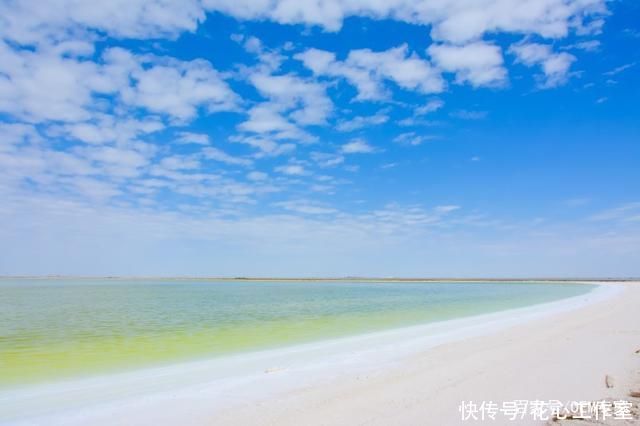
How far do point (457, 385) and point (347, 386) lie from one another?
211 cm

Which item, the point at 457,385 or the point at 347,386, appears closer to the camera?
the point at 457,385

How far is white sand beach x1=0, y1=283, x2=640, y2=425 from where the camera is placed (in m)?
6.95

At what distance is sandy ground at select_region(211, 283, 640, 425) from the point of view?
6.69 metres

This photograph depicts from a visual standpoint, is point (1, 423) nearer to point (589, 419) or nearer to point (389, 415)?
point (389, 415)

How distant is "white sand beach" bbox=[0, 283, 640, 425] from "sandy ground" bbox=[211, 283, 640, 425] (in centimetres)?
2

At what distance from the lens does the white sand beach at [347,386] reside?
695 centimetres

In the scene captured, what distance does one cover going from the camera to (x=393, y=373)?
382 inches

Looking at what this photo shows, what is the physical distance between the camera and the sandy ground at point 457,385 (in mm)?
6691

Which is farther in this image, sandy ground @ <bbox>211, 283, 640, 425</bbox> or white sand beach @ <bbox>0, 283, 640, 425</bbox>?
white sand beach @ <bbox>0, 283, 640, 425</bbox>

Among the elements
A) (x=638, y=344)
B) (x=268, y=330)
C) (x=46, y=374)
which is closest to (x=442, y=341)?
(x=638, y=344)

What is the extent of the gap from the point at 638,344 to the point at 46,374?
15781mm

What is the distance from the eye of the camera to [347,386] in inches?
338

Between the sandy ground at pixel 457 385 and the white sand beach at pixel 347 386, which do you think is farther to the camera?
the white sand beach at pixel 347 386

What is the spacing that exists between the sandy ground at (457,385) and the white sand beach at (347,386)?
0.06ft
